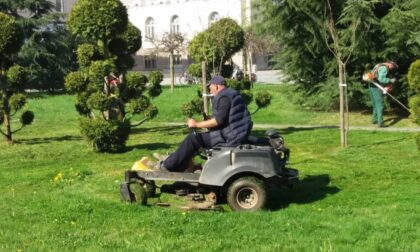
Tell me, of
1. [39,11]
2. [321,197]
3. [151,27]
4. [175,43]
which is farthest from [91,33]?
[151,27]

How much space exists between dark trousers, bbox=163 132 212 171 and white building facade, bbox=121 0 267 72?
52.0m

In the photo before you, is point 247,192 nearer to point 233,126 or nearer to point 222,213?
point 222,213

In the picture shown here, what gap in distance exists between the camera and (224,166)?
7.30 metres

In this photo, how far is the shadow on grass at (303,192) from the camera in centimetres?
782

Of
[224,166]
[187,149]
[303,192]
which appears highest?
[187,149]

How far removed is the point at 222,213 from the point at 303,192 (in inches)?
66.5

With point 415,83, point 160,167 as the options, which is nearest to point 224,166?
point 160,167

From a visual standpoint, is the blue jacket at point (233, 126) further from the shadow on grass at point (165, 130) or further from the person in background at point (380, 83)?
the person in background at point (380, 83)

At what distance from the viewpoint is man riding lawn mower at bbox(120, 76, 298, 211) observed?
7.28m

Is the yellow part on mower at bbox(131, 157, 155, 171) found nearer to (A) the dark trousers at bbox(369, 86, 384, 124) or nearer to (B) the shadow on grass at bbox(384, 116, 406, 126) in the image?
(A) the dark trousers at bbox(369, 86, 384, 124)

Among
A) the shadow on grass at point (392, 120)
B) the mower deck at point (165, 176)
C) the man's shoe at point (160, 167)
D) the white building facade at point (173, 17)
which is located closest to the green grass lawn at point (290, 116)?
the shadow on grass at point (392, 120)

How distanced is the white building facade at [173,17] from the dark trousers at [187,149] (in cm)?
5204

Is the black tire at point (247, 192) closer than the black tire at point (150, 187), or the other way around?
the black tire at point (247, 192)

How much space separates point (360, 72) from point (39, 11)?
24866 mm
